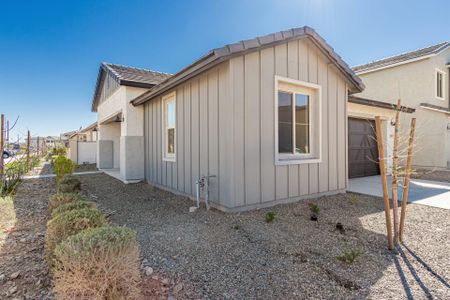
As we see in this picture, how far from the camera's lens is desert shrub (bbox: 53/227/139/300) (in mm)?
1797

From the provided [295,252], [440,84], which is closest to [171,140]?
[295,252]

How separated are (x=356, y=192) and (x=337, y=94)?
290cm

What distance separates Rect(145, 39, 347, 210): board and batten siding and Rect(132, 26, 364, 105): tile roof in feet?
0.60

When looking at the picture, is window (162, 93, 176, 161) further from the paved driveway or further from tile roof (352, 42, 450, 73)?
tile roof (352, 42, 450, 73)

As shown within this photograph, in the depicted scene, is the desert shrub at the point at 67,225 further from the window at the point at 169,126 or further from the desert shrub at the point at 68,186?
the window at the point at 169,126

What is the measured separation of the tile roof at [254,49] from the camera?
4.28 metres

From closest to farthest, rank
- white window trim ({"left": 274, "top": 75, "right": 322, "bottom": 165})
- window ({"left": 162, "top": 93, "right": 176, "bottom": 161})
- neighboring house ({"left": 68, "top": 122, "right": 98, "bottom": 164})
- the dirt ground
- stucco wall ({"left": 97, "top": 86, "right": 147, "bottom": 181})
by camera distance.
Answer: the dirt ground < white window trim ({"left": 274, "top": 75, "right": 322, "bottom": 165}) < window ({"left": 162, "top": 93, "right": 176, "bottom": 161}) < stucco wall ({"left": 97, "top": 86, "right": 147, "bottom": 181}) < neighboring house ({"left": 68, "top": 122, "right": 98, "bottom": 164})

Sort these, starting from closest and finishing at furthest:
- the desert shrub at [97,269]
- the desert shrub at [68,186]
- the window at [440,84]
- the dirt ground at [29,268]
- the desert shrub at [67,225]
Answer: the desert shrub at [97,269], the dirt ground at [29,268], the desert shrub at [67,225], the desert shrub at [68,186], the window at [440,84]

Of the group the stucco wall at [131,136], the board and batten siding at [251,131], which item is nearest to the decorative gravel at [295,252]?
the board and batten siding at [251,131]

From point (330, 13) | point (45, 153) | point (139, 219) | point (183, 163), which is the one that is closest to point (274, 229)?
point (139, 219)

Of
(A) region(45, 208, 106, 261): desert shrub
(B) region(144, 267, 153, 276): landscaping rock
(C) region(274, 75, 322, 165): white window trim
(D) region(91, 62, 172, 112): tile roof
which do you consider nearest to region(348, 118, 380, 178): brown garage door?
(C) region(274, 75, 322, 165): white window trim

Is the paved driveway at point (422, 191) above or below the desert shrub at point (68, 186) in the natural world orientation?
below

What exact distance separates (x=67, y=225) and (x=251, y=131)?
3410 millimetres

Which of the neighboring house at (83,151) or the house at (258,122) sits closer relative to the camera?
the house at (258,122)
